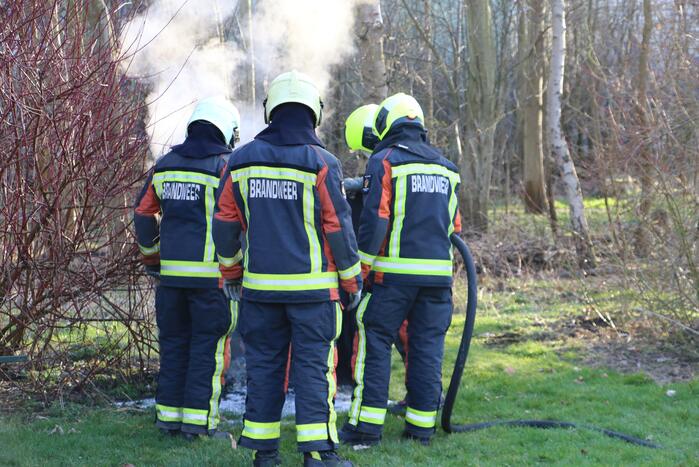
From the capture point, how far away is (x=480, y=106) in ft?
52.7

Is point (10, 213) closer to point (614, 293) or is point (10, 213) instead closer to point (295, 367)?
point (295, 367)

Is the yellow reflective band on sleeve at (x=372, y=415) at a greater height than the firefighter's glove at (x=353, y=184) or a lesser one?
lesser

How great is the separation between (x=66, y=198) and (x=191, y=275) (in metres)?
1.36

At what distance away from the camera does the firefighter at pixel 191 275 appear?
4.94 meters

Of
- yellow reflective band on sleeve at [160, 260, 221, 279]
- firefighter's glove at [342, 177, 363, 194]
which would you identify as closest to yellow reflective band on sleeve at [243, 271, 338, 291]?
yellow reflective band on sleeve at [160, 260, 221, 279]

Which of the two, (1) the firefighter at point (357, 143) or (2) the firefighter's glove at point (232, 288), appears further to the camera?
(1) the firefighter at point (357, 143)

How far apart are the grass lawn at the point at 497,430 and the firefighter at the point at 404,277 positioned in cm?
27

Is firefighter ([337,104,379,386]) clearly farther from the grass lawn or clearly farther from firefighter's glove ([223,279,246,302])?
firefighter's glove ([223,279,246,302])

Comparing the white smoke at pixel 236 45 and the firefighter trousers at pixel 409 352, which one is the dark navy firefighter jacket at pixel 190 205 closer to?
the firefighter trousers at pixel 409 352

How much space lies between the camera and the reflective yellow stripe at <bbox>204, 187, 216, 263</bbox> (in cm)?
495

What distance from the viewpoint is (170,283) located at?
16.3ft

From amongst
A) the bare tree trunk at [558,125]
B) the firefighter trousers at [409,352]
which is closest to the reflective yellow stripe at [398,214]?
the firefighter trousers at [409,352]

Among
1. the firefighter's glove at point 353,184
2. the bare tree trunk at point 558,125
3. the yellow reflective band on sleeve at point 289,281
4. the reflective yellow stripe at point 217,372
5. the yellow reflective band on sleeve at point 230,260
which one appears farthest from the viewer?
the bare tree trunk at point 558,125

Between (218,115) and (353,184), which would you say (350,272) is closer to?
(353,184)
